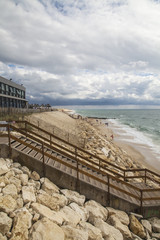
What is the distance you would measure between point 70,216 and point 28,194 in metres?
1.41

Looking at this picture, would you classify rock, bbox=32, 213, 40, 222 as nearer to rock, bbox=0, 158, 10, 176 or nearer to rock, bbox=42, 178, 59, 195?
rock, bbox=42, 178, 59, 195

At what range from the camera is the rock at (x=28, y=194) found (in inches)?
164

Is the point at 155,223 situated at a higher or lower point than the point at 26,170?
lower

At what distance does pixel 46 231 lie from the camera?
11.4ft

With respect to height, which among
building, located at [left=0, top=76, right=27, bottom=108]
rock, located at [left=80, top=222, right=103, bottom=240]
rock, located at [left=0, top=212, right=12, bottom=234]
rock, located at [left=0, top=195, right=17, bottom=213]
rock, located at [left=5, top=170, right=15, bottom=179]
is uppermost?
building, located at [left=0, top=76, right=27, bottom=108]

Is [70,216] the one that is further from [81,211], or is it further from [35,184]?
[35,184]

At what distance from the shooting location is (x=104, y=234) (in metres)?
4.24

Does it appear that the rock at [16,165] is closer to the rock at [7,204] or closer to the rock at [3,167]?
the rock at [3,167]

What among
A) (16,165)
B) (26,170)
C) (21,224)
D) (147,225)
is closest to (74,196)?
(26,170)

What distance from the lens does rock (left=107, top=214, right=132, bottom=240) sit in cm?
461

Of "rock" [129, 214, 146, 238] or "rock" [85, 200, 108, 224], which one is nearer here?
"rock" [85, 200, 108, 224]

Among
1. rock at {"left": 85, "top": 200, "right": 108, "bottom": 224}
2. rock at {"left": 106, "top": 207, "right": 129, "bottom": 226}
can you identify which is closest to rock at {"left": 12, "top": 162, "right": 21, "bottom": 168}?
rock at {"left": 85, "top": 200, "right": 108, "bottom": 224}

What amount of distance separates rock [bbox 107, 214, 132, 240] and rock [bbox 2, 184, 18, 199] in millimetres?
3243

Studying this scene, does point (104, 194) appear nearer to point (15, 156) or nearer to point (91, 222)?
point (91, 222)
